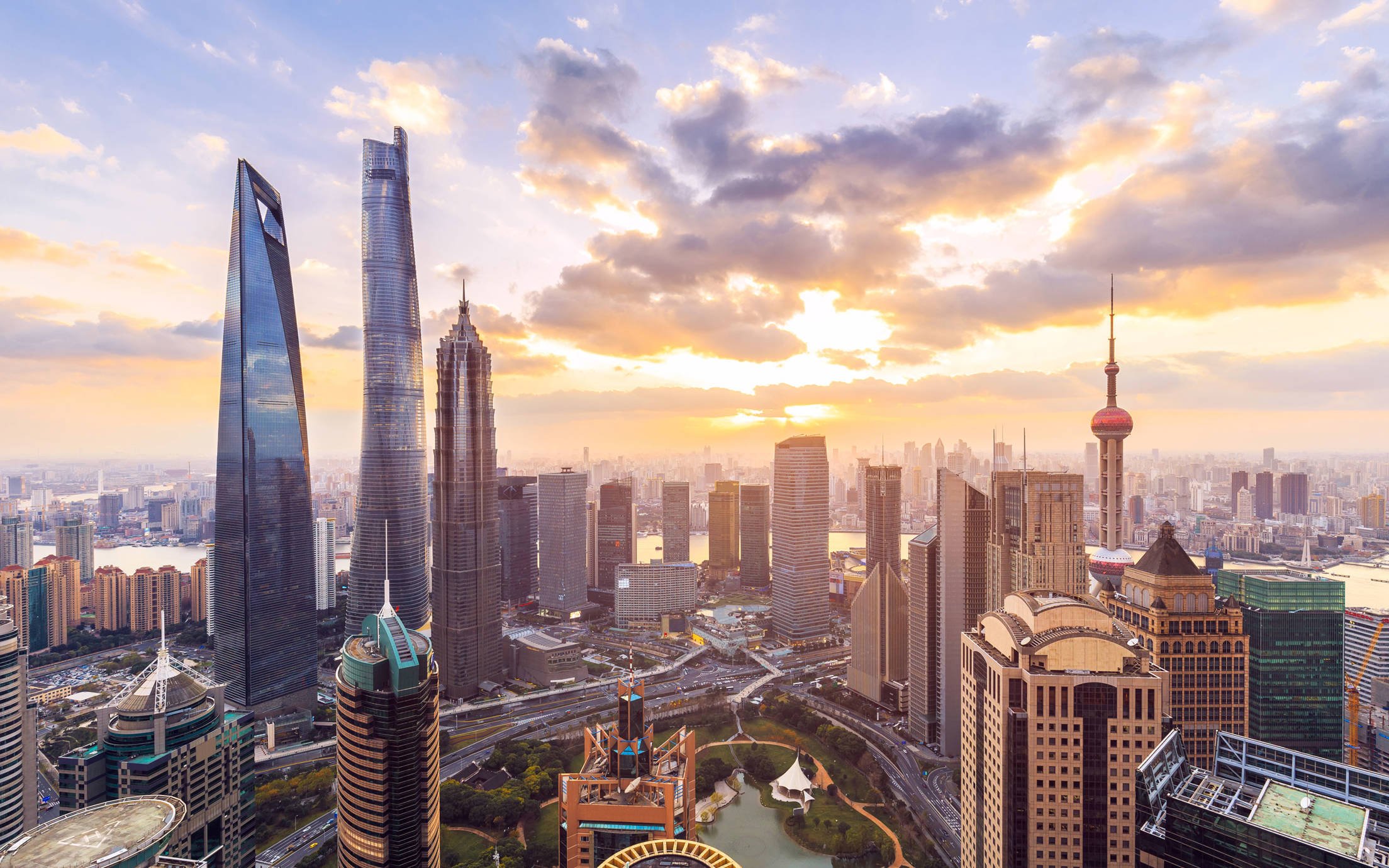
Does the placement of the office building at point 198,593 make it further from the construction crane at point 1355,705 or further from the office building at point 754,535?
the construction crane at point 1355,705

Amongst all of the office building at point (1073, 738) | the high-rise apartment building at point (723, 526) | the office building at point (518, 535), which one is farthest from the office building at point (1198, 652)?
the high-rise apartment building at point (723, 526)

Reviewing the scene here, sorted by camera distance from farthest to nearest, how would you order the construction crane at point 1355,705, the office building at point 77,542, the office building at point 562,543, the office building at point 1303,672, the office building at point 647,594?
1. the office building at point 562,543
2. the office building at point 647,594
3. the office building at point 77,542
4. the construction crane at point 1355,705
5. the office building at point 1303,672

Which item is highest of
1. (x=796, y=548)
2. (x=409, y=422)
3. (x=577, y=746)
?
(x=409, y=422)

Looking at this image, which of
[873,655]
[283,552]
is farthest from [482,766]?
[873,655]

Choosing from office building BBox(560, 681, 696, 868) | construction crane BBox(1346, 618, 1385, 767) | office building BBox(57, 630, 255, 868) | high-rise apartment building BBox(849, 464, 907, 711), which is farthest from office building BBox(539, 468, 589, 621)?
construction crane BBox(1346, 618, 1385, 767)

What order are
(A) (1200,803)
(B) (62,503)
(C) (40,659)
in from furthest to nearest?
(B) (62,503)
(C) (40,659)
(A) (1200,803)

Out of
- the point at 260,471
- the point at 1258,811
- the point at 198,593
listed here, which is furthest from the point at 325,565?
the point at 1258,811

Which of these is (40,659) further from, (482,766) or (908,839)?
(908,839)
